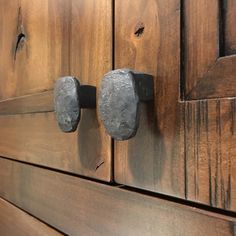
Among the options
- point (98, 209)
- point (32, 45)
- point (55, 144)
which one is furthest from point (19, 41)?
point (98, 209)

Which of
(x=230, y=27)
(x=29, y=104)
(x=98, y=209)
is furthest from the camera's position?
(x=29, y=104)

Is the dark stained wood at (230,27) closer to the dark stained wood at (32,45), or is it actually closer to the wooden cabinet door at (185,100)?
the wooden cabinet door at (185,100)

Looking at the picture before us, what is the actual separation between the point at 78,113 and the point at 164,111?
0.09m

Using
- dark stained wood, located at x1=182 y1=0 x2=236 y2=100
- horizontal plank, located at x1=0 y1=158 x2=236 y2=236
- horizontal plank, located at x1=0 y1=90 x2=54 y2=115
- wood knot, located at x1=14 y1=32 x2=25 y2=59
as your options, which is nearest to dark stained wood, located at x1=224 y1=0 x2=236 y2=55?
dark stained wood, located at x1=182 y1=0 x2=236 y2=100

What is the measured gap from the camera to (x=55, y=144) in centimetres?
40

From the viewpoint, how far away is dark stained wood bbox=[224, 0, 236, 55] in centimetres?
22

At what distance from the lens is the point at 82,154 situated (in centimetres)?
36

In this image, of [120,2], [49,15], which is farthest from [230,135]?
[49,15]

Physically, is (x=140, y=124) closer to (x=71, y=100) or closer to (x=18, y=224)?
(x=71, y=100)

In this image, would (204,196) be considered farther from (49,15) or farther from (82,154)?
(49,15)

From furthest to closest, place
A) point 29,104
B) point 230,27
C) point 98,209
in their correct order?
point 29,104 < point 98,209 < point 230,27

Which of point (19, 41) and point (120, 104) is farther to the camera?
point (19, 41)

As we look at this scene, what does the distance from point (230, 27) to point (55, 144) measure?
25 centimetres

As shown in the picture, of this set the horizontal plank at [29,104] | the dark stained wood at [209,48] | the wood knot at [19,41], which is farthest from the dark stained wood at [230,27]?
the wood knot at [19,41]
